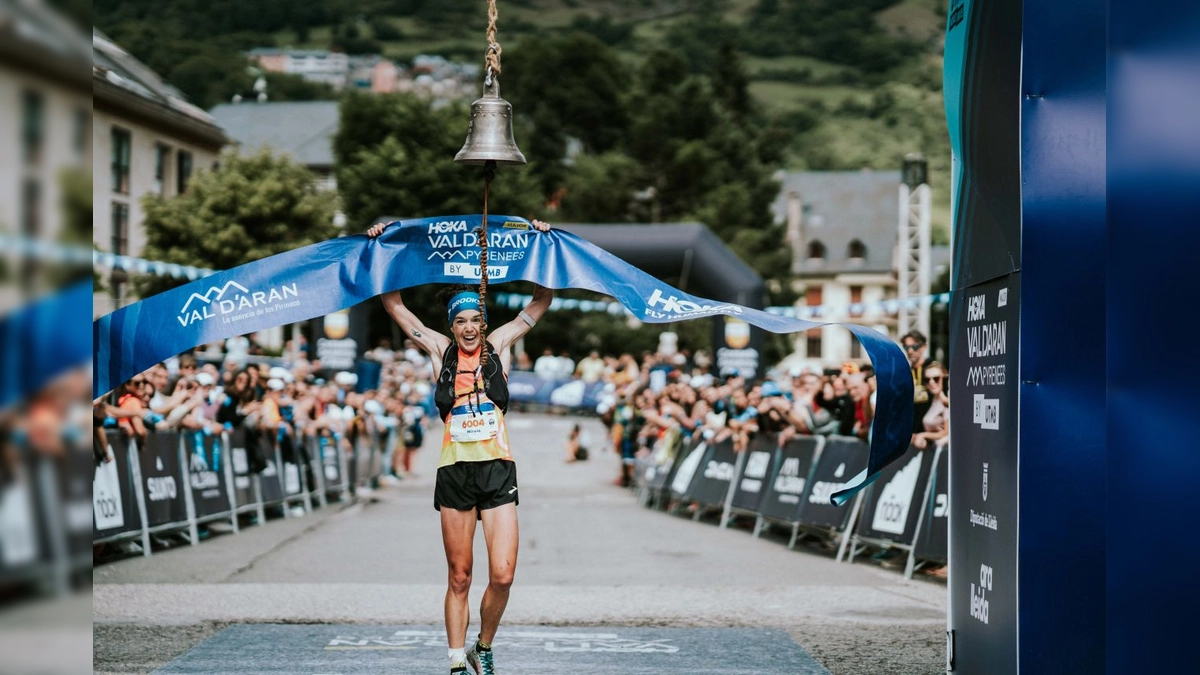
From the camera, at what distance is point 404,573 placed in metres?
13.5

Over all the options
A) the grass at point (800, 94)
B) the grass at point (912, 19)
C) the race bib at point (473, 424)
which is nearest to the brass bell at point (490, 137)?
the race bib at point (473, 424)

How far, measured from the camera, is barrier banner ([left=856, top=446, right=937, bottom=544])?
13438 mm

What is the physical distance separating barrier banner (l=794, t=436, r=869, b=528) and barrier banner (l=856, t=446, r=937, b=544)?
0.46 m

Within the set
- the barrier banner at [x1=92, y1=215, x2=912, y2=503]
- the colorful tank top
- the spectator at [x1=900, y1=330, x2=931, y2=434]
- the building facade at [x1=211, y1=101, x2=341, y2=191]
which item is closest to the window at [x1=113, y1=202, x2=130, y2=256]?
the spectator at [x1=900, y1=330, x2=931, y2=434]

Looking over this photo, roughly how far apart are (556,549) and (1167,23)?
36.7 feet

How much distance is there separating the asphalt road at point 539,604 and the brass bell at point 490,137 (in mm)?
3002

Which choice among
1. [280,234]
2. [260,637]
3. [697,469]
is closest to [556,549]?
[697,469]

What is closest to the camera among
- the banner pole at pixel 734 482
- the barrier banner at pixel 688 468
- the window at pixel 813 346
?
the banner pole at pixel 734 482

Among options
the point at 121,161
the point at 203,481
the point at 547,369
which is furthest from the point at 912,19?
the point at 203,481

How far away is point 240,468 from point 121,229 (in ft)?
129

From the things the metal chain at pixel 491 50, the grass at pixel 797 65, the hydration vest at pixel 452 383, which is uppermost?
the grass at pixel 797 65

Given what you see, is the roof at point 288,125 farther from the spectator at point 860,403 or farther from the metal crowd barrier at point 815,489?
the spectator at point 860,403

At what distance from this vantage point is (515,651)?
8945mm

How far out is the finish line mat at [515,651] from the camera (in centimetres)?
815
